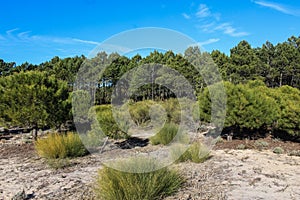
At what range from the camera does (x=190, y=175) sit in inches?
186

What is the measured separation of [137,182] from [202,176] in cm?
171

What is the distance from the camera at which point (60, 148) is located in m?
6.13

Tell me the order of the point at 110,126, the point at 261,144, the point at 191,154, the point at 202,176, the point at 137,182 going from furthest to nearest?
the point at 261,144
the point at 110,126
the point at 191,154
the point at 202,176
the point at 137,182

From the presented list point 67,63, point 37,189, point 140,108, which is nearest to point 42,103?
point 37,189

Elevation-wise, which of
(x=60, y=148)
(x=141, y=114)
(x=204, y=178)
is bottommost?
(x=204, y=178)

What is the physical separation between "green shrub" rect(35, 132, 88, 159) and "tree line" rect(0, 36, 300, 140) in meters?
1.92

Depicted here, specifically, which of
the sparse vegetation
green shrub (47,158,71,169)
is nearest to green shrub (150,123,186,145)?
the sparse vegetation

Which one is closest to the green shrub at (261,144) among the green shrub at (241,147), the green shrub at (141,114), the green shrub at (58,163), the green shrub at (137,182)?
the green shrub at (241,147)

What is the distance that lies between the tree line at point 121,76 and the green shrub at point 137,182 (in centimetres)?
497

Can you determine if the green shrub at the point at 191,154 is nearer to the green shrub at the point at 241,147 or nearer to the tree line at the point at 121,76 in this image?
the green shrub at the point at 241,147

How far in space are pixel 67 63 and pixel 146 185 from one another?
24.7m

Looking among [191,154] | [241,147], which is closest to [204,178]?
[191,154]

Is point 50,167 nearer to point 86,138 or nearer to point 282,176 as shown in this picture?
point 86,138

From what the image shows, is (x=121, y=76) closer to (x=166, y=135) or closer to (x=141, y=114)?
(x=141, y=114)
